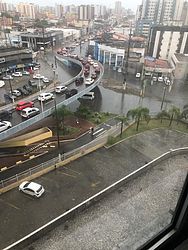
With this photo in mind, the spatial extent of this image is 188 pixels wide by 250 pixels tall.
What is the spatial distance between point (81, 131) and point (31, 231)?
2.74 m

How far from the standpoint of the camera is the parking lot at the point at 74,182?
2.29 metres

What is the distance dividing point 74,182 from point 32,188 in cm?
55

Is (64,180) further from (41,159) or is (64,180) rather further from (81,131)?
(81,131)

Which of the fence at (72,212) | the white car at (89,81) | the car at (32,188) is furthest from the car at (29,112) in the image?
the white car at (89,81)

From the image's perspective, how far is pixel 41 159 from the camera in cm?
365

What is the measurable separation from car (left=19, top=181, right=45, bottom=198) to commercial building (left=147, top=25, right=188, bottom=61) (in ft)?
28.9

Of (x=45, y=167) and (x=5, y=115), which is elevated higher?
(x=5, y=115)

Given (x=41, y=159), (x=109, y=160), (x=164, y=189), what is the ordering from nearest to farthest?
1. (x=164, y=189)
2. (x=109, y=160)
3. (x=41, y=159)

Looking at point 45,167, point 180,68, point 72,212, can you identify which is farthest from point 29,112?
point 180,68

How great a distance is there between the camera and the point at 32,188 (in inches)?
103

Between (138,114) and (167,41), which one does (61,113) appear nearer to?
(138,114)

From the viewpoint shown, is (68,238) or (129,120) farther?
(129,120)

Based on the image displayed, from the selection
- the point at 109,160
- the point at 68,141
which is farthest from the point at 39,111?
the point at 109,160

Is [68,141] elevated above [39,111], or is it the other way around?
[39,111]
